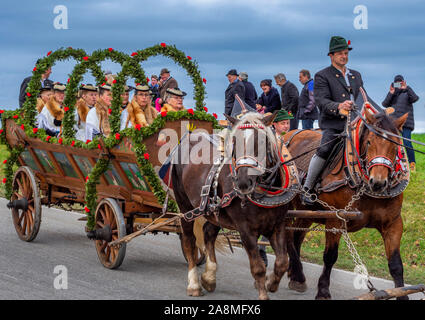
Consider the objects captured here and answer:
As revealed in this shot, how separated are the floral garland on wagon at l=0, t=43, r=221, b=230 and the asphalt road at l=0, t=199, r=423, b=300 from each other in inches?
32.9

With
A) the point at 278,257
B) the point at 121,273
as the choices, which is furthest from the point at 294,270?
the point at 121,273

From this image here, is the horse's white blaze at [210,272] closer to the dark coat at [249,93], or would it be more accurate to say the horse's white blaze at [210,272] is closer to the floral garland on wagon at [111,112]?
the floral garland on wagon at [111,112]

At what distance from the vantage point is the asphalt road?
26.3 ft

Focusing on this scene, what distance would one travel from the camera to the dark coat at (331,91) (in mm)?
7871

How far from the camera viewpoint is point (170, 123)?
8.84 metres

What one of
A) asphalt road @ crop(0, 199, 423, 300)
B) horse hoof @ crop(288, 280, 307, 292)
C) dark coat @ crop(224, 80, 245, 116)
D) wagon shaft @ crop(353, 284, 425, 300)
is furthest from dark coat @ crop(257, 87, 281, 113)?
wagon shaft @ crop(353, 284, 425, 300)

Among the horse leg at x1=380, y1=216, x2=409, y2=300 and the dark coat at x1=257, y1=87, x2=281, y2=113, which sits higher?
the dark coat at x1=257, y1=87, x2=281, y2=113

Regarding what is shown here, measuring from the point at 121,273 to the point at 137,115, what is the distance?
8.18 ft

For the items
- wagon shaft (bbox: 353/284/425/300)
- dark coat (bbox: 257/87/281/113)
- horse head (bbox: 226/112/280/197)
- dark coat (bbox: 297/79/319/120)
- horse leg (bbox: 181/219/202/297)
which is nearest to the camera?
wagon shaft (bbox: 353/284/425/300)

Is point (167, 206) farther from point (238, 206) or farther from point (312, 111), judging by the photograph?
point (312, 111)

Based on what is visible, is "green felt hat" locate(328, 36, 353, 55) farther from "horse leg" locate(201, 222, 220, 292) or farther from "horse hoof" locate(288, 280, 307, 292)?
"horse hoof" locate(288, 280, 307, 292)

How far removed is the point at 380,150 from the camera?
265 inches

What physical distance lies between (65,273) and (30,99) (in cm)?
386

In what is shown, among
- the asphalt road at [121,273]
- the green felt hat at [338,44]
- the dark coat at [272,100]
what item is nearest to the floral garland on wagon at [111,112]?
the asphalt road at [121,273]
